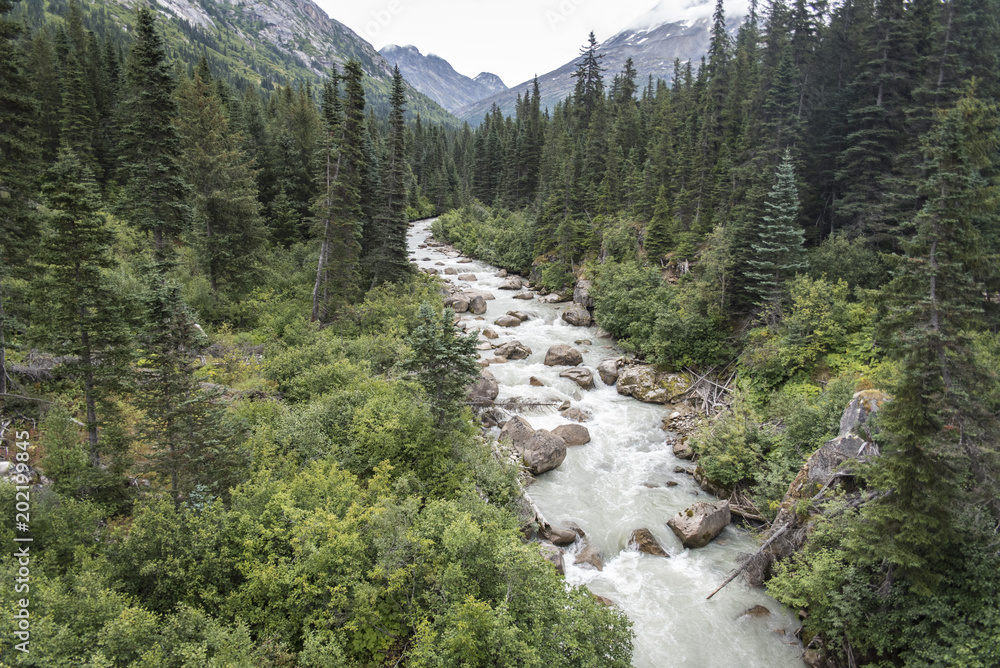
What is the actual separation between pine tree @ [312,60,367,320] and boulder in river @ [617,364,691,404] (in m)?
19.0

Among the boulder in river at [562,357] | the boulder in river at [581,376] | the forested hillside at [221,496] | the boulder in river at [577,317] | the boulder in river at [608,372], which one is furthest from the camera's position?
the boulder in river at [577,317]

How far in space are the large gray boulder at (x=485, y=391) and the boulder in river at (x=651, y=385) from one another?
8032 millimetres

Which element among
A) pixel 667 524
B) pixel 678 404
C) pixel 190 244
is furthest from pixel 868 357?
pixel 190 244

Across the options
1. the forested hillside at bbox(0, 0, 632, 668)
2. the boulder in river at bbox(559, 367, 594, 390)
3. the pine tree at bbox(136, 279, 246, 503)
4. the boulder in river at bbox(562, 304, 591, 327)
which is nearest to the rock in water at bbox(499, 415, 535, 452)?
the forested hillside at bbox(0, 0, 632, 668)

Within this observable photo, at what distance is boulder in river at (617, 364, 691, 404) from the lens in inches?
1040

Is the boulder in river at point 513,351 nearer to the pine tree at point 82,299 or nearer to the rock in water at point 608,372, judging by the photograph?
the rock in water at point 608,372

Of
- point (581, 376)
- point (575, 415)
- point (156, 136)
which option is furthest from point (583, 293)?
point (156, 136)

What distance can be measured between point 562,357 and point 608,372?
124 inches

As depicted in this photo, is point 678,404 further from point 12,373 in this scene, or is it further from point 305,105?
point 305,105

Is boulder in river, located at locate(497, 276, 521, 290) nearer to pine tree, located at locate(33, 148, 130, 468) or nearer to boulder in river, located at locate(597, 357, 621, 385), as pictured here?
boulder in river, located at locate(597, 357, 621, 385)

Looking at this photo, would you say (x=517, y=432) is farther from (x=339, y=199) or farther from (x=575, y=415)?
(x=339, y=199)

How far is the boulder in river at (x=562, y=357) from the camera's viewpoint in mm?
29875

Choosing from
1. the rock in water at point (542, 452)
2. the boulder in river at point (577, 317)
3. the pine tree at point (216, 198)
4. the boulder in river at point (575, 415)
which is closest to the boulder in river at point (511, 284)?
the boulder in river at point (577, 317)

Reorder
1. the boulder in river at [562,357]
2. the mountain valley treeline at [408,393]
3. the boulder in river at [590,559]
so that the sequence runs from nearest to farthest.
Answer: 1. the mountain valley treeline at [408,393]
2. the boulder in river at [590,559]
3. the boulder in river at [562,357]
